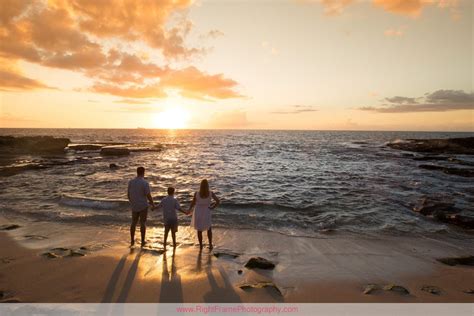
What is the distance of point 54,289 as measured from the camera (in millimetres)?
5898

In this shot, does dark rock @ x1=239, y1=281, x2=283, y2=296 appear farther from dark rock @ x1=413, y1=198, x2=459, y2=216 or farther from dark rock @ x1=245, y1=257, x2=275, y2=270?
dark rock @ x1=413, y1=198, x2=459, y2=216

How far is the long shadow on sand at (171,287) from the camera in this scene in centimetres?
564

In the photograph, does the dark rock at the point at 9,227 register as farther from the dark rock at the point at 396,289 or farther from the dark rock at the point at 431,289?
the dark rock at the point at 431,289

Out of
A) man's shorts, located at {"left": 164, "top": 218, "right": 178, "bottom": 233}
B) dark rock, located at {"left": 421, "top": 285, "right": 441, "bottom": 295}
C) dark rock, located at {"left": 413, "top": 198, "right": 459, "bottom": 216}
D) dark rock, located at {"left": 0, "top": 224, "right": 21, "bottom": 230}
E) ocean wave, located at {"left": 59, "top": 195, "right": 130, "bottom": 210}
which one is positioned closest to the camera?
dark rock, located at {"left": 421, "top": 285, "right": 441, "bottom": 295}

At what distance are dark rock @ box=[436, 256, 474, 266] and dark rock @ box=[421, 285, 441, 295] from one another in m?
2.02

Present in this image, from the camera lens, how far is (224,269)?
700 cm

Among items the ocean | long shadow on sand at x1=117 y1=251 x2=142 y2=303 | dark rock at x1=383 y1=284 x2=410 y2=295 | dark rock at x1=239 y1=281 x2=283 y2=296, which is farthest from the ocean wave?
dark rock at x1=383 y1=284 x2=410 y2=295

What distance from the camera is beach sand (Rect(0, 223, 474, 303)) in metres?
5.84

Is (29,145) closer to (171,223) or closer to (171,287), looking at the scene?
(171,223)

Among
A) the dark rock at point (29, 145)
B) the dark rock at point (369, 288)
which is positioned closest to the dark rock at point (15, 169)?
the dark rock at point (29, 145)

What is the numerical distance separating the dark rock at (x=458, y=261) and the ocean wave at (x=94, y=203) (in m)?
12.4

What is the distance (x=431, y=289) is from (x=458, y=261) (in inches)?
98.2
